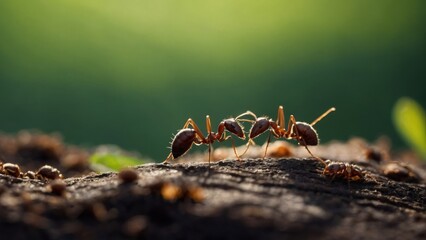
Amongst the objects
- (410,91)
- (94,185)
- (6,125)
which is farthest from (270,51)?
(94,185)

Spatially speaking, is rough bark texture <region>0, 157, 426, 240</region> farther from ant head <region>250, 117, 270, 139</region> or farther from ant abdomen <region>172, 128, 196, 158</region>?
ant head <region>250, 117, 270, 139</region>

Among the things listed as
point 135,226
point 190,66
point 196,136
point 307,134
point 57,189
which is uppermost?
point 190,66

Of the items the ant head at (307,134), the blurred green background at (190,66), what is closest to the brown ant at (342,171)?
the ant head at (307,134)

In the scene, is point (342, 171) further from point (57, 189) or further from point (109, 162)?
point (109, 162)

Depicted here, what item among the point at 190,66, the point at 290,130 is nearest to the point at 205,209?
the point at 290,130

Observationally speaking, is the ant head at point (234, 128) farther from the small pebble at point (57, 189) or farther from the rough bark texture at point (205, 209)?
Result: the small pebble at point (57, 189)

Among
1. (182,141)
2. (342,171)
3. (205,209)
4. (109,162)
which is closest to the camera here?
(205,209)
